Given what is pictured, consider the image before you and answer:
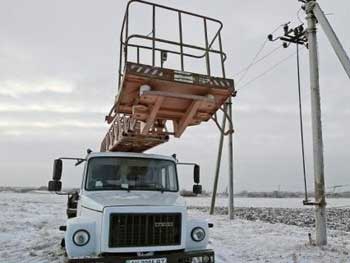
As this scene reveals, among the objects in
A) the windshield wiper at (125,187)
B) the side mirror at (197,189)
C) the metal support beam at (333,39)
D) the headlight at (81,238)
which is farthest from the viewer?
the metal support beam at (333,39)

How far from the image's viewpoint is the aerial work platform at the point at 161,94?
6.91 metres

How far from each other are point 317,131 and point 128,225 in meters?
6.92

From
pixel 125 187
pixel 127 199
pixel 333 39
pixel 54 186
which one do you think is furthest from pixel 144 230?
pixel 333 39

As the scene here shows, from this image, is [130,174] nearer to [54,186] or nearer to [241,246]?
[54,186]

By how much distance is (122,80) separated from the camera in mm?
6926

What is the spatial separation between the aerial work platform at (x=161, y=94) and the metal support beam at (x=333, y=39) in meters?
3.34

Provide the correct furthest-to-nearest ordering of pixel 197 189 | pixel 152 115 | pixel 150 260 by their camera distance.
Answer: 1. pixel 197 189
2. pixel 152 115
3. pixel 150 260

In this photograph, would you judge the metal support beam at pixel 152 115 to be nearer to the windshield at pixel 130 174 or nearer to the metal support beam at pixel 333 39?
the windshield at pixel 130 174

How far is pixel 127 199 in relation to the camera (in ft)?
20.5

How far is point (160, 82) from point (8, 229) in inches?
→ 414

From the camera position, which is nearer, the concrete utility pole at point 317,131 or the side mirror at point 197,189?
the side mirror at point 197,189

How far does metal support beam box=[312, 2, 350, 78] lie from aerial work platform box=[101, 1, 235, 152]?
334 centimetres

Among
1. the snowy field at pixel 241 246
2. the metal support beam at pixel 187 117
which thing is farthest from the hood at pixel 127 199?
the snowy field at pixel 241 246

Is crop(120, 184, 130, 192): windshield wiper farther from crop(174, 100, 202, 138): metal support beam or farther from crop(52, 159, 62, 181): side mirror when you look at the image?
crop(174, 100, 202, 138): metal support beam
